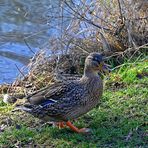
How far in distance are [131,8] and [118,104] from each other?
7.93ft

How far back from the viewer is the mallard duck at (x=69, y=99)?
6.28 meters

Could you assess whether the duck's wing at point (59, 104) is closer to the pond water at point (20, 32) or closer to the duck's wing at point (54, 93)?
the duck's wing at point (54, 93)

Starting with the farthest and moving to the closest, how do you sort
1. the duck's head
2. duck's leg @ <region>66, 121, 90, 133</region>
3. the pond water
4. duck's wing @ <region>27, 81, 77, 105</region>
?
the pond water, the duck's head, duck's wing @ <region>27, 81, 77, 105</region>, duck's leg @ <region>66, 121, 90, 133</region>

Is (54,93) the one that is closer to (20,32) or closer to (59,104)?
(59,104)

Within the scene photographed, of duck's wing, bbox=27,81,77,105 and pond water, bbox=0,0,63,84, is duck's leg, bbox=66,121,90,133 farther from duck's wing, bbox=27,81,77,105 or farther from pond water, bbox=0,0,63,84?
pond water, bbox=0,0,63,84

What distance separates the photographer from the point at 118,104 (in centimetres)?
696

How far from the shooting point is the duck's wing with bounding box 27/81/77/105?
6.39m

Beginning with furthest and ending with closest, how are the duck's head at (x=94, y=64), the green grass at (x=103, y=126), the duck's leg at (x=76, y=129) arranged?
the duck's head at (x=94, y=64) → the duck's leg at (x=76, y=129) → the green grass at (x=103, y=126)

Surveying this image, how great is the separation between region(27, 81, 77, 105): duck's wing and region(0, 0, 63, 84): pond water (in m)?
3.00

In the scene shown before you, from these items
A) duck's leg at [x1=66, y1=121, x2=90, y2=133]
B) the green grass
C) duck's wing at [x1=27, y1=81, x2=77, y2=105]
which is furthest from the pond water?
duck's leg at [x1=66, y1=121, x2=90, y2=133]

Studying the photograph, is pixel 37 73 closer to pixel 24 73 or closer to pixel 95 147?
pixel 24 73

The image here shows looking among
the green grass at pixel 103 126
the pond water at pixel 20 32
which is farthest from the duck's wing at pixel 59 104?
the pond water at pixel 20 32

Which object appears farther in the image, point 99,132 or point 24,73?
point 24,73

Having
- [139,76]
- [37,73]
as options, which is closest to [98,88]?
[139,76]
